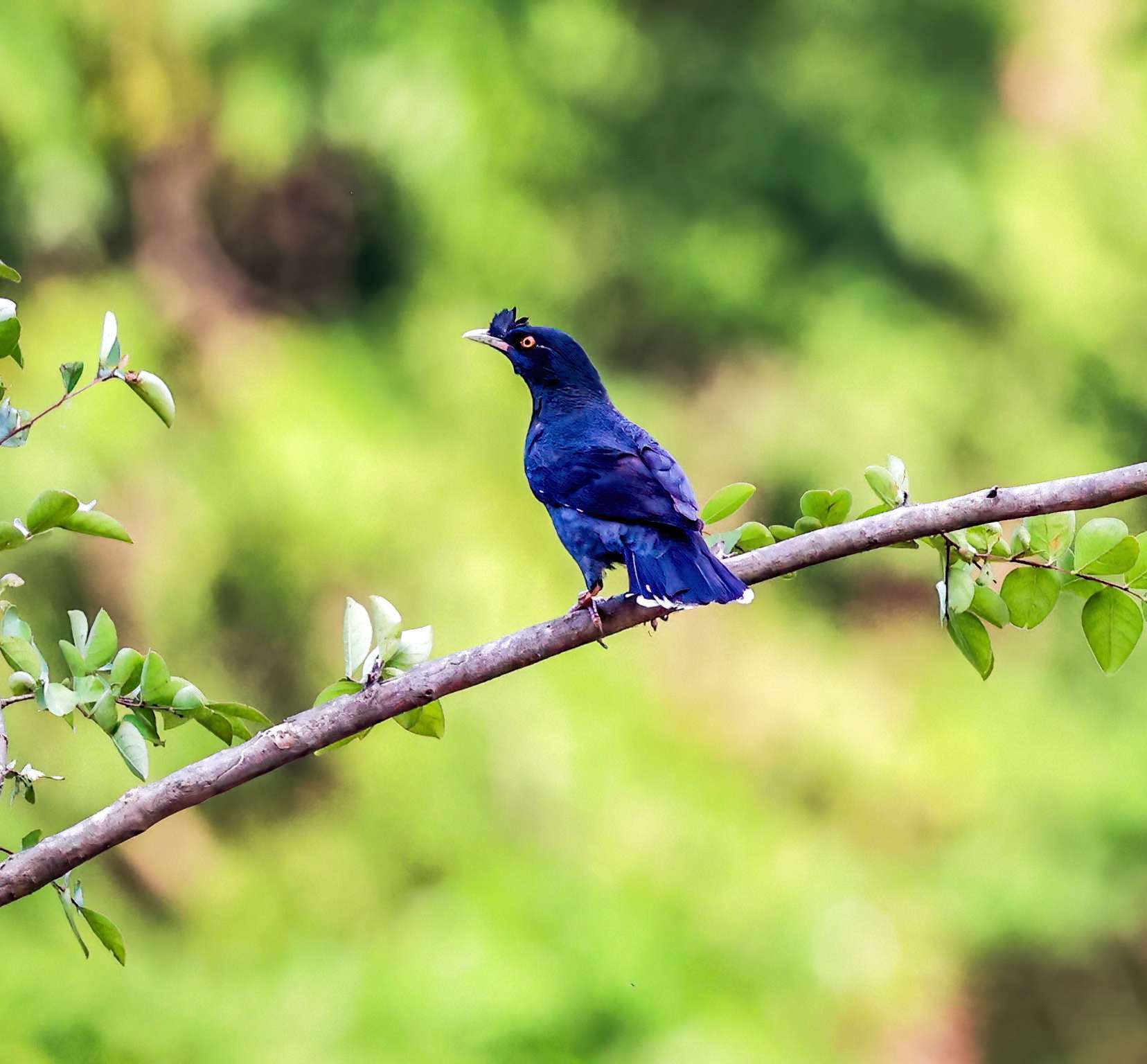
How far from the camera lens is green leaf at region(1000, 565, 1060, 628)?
1444 mm

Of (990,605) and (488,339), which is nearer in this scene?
A: (990,605)

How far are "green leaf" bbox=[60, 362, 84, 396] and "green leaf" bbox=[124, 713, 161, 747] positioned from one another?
30 centimetres

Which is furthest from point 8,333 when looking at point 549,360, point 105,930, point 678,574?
point 549,360

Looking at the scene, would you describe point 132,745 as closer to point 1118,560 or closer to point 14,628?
point 14,628

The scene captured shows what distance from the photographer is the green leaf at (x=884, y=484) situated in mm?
1472

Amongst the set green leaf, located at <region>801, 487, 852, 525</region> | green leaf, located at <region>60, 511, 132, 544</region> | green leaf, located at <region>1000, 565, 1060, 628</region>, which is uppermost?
green leaf, located at <region>60, 511, 132, 544</region>

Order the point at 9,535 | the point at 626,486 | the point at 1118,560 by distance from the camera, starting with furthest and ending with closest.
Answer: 1. the point at 626,486
2. the point at 1118,560
3. the point at 9,535

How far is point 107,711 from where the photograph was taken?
1240 millimetres

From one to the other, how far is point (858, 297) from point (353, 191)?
1.61m

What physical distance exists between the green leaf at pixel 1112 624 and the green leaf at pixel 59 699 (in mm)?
982

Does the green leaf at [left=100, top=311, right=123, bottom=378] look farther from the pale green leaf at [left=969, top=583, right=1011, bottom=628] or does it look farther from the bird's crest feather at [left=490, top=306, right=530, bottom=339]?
the bird's crest feather at [left=490, top=306, right=530, bottom=339]

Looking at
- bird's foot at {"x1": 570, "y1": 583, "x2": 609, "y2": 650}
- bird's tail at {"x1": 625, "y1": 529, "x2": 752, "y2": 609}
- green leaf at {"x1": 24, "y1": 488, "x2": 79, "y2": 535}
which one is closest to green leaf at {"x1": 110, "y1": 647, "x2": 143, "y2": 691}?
green leaf at {"x1": 24, "y1": 488, "x2": 79, "y2": 535}

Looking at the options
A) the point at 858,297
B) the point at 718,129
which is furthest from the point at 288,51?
the point at 858,297

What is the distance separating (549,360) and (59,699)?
1.24 metres
